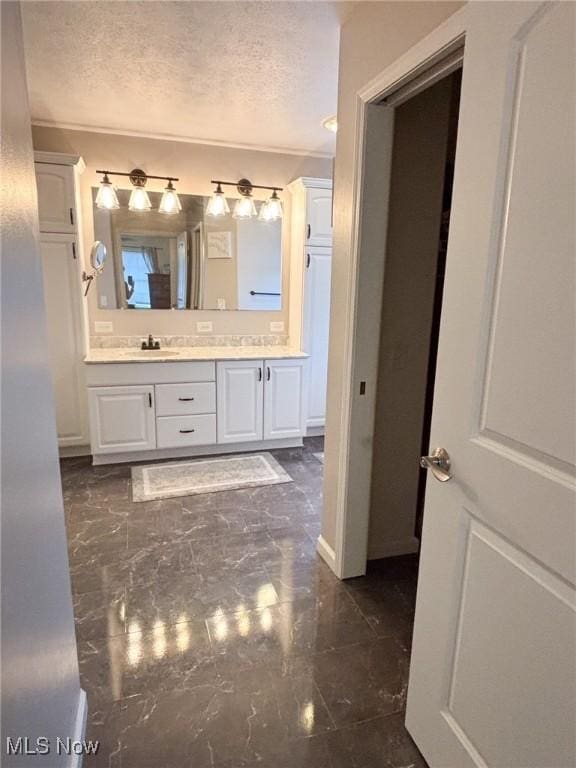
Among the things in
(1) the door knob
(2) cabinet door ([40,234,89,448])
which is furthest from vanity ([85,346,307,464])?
(1) the door knob

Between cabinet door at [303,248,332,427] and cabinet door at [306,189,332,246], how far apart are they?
0.09 meters

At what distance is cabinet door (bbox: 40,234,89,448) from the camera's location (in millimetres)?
3258

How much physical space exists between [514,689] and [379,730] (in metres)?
0.66

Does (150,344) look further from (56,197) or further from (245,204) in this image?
(245,204)

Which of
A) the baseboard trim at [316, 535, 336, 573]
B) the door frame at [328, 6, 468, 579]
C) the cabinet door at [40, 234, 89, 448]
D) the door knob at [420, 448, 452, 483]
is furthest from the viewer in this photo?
the cabinet door at [40, 234, 89, 448]

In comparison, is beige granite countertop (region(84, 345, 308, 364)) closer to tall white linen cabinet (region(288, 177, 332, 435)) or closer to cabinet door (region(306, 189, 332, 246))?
tall white linen cabinet (region(288, 177, 332, 435))

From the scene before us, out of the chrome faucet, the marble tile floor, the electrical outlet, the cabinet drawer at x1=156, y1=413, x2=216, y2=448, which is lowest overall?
the marble tile floor

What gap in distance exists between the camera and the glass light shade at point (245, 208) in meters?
3.85

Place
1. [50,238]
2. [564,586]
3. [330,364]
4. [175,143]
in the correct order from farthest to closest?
[175,143] < [50,238] < [330,364] < [564,586]

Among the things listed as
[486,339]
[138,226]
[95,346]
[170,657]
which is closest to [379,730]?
[170,657]

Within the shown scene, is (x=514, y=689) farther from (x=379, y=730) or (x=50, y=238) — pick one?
(x=50, y=238)

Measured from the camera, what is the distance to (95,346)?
12.4ft

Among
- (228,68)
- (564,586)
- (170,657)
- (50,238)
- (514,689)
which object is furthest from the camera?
(50,238)

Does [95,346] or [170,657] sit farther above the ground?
[95,346]
